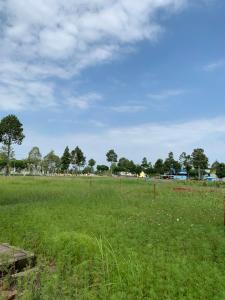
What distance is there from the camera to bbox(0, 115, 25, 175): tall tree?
6669 centimetres

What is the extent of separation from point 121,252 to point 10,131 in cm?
6345

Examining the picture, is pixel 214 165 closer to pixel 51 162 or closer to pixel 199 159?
pixel 199 159

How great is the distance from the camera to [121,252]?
7.76m

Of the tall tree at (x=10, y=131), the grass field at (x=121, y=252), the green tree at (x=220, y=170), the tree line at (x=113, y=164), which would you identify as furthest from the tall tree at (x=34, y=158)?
the grass field at (x=121, y=252)

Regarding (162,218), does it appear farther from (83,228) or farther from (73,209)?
(73,209)

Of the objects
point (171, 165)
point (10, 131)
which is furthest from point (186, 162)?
point (10, 131)

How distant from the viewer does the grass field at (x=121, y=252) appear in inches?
227

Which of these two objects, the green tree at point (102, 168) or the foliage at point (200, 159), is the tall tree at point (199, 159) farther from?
the green tree at point (102, 168)

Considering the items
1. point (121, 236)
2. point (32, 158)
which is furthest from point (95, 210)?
point (32, 158)

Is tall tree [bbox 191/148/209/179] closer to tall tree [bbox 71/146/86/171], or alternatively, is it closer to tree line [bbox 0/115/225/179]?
tree line [bbox 0/115/225/179]

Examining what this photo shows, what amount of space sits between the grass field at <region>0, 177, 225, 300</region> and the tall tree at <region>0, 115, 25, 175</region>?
56.1 metres

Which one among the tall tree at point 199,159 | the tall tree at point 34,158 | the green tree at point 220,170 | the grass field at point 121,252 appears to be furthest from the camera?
the tall tree at point 34,158

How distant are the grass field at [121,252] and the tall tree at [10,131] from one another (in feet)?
184

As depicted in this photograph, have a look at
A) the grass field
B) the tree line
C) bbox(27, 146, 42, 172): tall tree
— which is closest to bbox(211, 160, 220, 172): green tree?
the tree line
